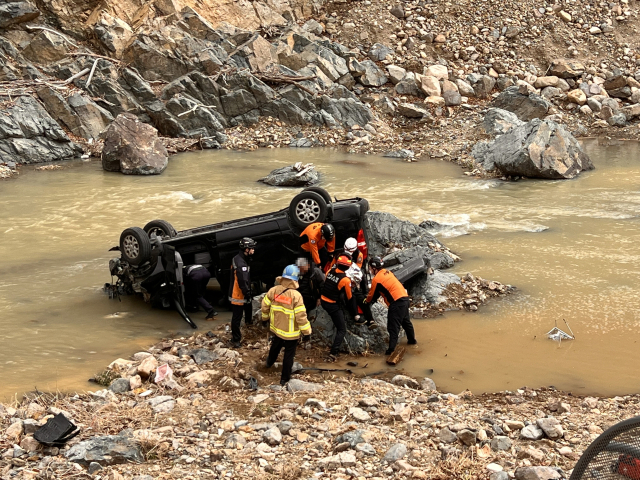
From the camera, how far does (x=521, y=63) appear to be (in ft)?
121

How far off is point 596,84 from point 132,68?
74.1ft

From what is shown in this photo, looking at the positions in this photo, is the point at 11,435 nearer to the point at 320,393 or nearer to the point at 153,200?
the point at 320,393

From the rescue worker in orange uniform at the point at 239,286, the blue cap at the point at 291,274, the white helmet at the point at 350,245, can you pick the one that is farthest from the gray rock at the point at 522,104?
the blue cap at the point at 291,274

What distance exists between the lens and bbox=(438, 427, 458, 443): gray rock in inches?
257

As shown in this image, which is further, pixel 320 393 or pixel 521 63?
pixel 521 63

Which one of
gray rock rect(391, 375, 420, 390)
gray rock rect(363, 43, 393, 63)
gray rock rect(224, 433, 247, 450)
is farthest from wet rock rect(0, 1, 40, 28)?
gray rock rect(224, 433, 247, 450)

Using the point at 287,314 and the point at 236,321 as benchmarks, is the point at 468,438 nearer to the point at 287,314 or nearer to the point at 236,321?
the point at 287,314

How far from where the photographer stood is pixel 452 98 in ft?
108

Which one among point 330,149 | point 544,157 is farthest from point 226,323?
point 330,149

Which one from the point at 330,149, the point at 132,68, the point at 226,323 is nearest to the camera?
the point at 226,323

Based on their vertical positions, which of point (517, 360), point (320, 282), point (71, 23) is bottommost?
point (517, 360)

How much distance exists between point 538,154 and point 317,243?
14265 mm

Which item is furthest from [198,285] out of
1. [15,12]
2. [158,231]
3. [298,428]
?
[15,12]

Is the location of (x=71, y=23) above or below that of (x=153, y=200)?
above
